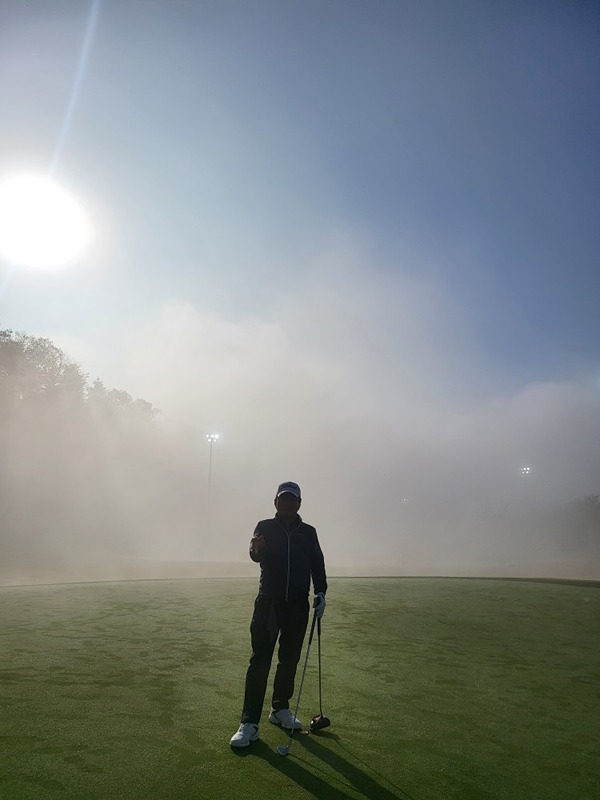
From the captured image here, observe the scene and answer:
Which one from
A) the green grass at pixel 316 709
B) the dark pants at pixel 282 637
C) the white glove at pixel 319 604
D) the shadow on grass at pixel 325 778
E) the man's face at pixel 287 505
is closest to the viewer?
the shadow on grass at pixel 325 778

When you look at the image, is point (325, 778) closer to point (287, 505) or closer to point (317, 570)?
point (317, 570)

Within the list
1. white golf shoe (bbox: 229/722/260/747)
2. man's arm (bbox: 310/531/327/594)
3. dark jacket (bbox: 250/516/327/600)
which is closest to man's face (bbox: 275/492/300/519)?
dark jacket (bbox: 250/516/327/600)

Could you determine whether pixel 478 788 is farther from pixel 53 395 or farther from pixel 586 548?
pixel 586 548

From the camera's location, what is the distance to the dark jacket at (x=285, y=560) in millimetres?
5414

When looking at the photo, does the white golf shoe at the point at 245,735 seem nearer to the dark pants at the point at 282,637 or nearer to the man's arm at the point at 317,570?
the dark pants at the point at 282,637

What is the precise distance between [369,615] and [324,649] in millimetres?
3793

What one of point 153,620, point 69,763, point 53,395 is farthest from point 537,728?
point 53,395

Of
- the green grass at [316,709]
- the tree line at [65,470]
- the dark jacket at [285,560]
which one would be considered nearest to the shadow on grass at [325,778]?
the green grass at [316,709]

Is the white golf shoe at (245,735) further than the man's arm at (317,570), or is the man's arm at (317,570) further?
the man's arm at (317,570)

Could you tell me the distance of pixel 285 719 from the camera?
5.21 metres

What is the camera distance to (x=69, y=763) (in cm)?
416

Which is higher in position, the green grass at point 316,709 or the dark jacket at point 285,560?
the dark jacket at point 285,560

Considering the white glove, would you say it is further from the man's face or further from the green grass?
the green grass

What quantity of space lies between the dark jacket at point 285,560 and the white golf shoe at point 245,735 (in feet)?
3.74
